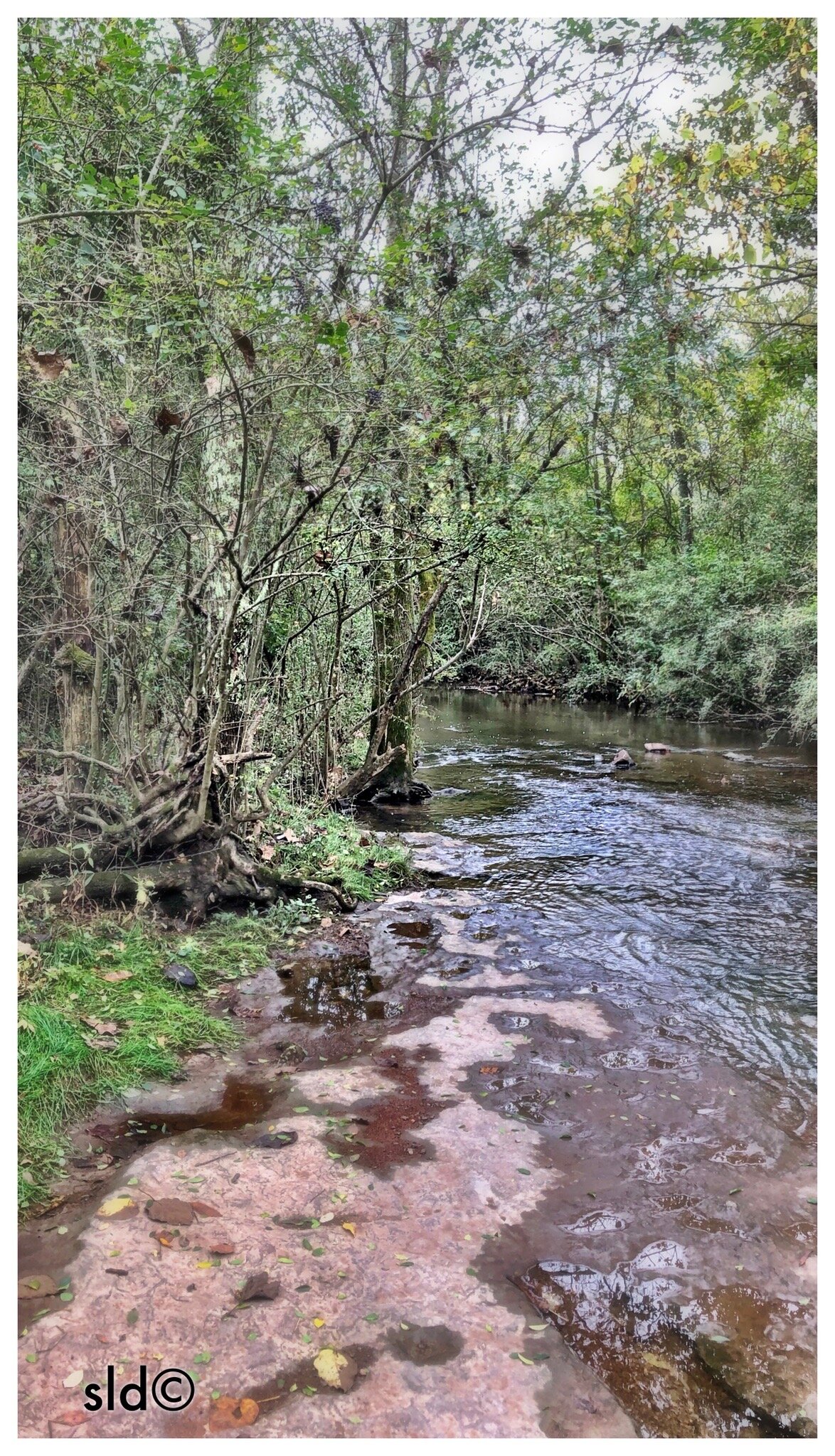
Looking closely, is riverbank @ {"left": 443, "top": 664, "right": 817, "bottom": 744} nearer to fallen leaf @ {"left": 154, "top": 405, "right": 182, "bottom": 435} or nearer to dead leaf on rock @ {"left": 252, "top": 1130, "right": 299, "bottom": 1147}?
fallen leaf @ {"left": 154, "top": 405, "right": 182, "bottom": 435}

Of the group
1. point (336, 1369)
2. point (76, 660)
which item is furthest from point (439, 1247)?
point (76, 660)

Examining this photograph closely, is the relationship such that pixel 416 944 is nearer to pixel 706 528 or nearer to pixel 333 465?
pixel 333 465

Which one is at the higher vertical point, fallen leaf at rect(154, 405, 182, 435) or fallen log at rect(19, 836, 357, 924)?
fallen leaf at rect(154, 405, 182, 435)

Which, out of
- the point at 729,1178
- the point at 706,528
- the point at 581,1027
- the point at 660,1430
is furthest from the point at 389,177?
the point at 706,528

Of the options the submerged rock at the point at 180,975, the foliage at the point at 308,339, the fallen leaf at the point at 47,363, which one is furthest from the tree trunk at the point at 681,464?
the submerged rock at the point at 180,975

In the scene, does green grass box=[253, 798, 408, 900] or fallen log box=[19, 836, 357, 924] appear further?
green grass box=[253, 798, 408, 900]

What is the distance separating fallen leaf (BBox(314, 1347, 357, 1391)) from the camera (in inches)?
79.6

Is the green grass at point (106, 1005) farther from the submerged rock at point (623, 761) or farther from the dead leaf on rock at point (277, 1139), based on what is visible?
the submerged rock at point (623, 761)

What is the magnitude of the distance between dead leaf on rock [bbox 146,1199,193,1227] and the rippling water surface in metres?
2.82

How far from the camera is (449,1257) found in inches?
101

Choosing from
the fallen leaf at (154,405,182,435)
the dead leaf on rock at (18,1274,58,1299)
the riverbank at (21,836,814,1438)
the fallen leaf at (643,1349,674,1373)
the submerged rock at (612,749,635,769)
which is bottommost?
the fallen leaf at (643,1349,674,1373)

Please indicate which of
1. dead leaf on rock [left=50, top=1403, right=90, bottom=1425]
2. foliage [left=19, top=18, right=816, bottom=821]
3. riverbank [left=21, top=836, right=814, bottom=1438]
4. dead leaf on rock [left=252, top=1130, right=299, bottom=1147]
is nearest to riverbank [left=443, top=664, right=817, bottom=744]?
foliage [left=19, top=18, right=816, bottom=821]

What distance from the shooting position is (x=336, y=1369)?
6.78 ft

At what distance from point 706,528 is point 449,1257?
18410 millimetres
